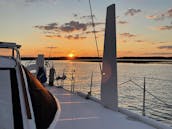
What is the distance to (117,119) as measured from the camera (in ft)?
21.2

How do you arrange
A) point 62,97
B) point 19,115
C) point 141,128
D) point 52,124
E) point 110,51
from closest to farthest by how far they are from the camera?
point 19,115
point 52,124
point 141,128
point 110,51
point 62,97

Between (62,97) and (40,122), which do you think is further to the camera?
(62,97)

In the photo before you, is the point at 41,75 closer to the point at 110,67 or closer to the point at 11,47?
the point at 110,67

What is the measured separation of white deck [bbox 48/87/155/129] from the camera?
5875 mm

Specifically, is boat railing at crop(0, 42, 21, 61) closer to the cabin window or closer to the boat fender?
the cabin window

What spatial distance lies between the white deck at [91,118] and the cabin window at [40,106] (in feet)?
8.08

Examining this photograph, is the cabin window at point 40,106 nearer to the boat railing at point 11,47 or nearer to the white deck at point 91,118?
the boat railing at point 11,47

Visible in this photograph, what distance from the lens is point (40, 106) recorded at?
9.91ft

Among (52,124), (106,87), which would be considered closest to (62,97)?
(106,87)

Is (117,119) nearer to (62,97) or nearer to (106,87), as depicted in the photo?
(106,87)

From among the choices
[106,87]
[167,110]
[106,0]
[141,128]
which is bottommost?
[167,110]

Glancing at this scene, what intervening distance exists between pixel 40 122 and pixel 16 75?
Result: 49 centimetres

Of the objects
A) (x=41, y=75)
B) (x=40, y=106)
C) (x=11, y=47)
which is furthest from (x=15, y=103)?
(x=41, y=75)

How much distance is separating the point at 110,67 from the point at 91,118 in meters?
1.59
